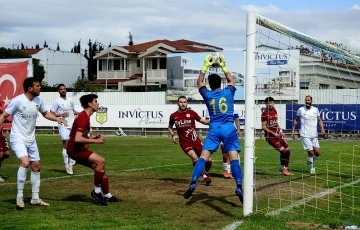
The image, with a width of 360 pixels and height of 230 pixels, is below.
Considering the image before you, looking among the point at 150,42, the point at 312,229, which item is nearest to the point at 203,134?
the point at 312,229

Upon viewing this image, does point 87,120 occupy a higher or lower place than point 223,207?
higher

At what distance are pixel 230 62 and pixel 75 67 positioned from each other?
118ft

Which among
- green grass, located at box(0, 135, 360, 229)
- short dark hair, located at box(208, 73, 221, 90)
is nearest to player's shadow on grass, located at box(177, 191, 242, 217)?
green grass, located at box(0, 135, 360, 229)

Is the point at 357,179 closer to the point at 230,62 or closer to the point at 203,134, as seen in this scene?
the point at 203,134

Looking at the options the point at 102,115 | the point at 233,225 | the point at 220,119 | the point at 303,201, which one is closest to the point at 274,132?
the point at 303,201

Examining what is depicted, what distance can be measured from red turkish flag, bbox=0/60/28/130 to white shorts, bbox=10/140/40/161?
10446mm

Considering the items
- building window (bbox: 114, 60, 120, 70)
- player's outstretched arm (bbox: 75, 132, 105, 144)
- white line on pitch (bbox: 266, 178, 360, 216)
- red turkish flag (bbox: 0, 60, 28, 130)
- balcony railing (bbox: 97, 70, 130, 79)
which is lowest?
white line on pitch (bbox: 266, 178, 360, 216)

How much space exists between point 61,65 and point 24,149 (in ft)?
253

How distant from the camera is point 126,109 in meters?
44.8

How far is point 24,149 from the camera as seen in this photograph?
1065cm

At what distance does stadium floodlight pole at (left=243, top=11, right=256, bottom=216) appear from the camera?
952 cm

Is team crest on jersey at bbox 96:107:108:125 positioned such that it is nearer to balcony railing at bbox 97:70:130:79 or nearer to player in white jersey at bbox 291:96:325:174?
player in white jersey at bbox 291:96:325:174

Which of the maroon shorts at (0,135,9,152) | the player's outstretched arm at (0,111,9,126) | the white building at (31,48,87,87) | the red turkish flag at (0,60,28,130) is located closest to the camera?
the player's outstretched arm at (0,111,9,126)

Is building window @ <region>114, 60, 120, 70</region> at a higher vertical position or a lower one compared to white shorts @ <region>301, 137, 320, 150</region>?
higher
